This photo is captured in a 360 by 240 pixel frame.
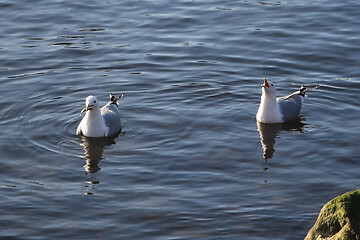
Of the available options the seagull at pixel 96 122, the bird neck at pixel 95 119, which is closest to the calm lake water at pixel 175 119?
the seagull at pixel 96 122

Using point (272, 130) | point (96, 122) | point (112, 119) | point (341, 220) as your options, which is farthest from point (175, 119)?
point (341, 220)

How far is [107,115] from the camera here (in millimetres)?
14703

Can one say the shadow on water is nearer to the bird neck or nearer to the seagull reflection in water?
the seagull reflection in water

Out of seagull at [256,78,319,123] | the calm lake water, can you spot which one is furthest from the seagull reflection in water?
seagull at [256,78,319,123]

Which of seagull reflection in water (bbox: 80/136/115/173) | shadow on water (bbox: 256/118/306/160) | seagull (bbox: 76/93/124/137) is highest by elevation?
seagull (bbox: 76/93/124/137)

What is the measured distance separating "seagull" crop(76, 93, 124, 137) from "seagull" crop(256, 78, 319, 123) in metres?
2.68

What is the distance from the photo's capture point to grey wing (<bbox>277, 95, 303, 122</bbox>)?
15031 mm

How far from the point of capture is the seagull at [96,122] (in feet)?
46.9

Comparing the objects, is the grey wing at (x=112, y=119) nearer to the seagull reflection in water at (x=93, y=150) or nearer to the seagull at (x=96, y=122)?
the seagull at (x=96, y=122)

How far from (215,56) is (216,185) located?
6.53m

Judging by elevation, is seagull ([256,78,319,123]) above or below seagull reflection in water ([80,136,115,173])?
above

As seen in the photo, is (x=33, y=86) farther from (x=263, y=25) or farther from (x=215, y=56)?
(x=263, y=25)

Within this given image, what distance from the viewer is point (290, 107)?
1507 centimetres

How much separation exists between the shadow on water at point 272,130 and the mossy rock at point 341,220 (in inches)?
182
